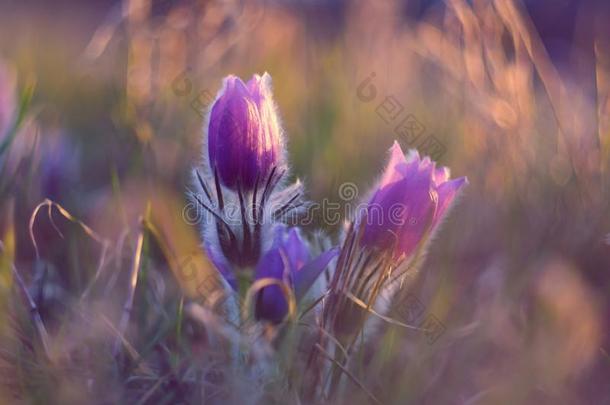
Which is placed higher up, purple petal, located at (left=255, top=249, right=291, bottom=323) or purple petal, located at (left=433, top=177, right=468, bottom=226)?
purple petal, located at (left=433, top=177, right=468, bottom=226)

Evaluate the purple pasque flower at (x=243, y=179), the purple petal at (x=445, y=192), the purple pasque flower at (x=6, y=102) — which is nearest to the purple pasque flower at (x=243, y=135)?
the purple pasque flower at (x=243, y=179)

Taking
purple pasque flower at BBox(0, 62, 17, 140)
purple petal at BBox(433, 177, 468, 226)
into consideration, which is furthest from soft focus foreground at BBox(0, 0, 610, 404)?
purple petal at BBox(433, 177, 468, 226)

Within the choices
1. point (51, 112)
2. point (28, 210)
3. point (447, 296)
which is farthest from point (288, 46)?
A: point (447, 296)

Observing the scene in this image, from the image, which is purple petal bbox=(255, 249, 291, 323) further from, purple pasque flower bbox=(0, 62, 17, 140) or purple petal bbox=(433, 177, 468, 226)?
purple pasque flower bbox=(0, 62, 17, 140)

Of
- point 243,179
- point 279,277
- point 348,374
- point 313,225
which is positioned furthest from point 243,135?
point 313,225

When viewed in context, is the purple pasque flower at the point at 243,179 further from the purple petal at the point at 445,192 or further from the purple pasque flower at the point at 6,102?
the purple pasque flower at the point at 6,102

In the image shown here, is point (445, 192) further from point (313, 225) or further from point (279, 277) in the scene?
point (313, 225)

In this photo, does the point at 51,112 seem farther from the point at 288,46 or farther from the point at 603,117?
the point at 603,117
